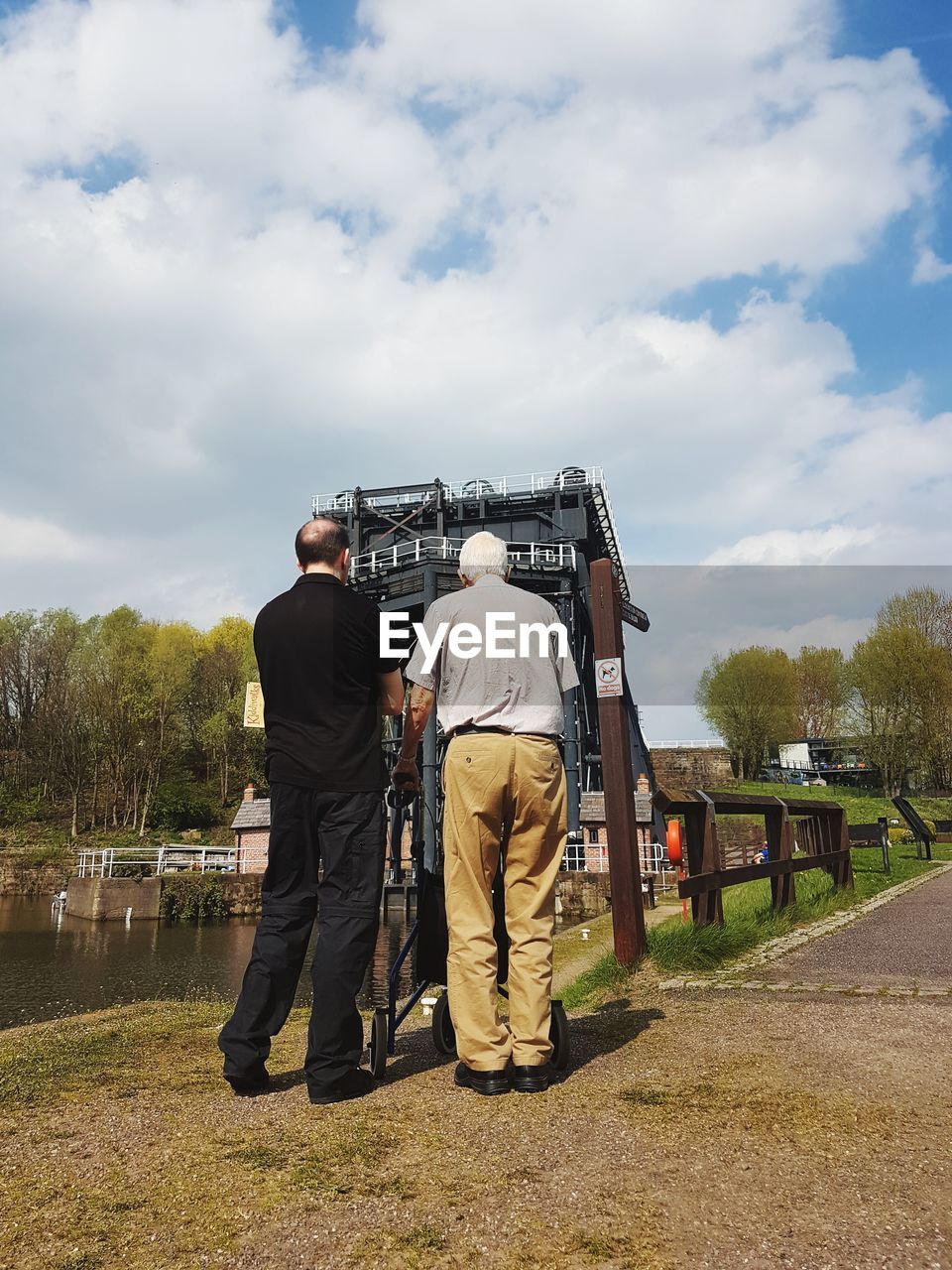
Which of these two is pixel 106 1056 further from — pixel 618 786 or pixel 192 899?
pixel 192 899

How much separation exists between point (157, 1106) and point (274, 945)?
0.55m

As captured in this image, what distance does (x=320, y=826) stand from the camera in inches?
112

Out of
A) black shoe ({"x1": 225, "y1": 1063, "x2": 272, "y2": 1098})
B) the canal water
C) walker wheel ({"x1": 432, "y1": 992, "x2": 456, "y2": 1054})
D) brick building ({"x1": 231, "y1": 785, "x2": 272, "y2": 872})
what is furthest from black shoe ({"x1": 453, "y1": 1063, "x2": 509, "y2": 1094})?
brick building ({"x1": 231, "y1": 785, "x2": 272, "y2": 872})

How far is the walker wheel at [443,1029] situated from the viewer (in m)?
3.23

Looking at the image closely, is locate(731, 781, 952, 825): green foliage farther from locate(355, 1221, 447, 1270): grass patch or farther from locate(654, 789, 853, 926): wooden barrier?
locate(355, 1221, 447, 1270): grass patch

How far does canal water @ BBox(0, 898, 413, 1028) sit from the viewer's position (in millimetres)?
11328

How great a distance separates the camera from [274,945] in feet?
9.12

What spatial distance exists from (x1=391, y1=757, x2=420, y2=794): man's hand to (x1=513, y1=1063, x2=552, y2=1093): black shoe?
3.56 ft

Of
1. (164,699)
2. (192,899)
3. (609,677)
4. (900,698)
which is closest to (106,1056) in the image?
(609,677)

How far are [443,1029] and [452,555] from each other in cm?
2695

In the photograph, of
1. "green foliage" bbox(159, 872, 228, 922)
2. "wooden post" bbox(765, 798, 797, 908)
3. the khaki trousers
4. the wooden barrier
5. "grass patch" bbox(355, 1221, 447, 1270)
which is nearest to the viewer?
"grass patch" bbox(355, 1221, 447, 1270)

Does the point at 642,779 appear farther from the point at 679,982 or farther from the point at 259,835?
the point at 679,982

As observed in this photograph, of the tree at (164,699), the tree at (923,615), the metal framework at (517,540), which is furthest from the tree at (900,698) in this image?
the tree at (164,699)

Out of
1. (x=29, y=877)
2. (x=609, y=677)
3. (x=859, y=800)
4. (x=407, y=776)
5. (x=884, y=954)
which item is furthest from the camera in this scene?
(x=859, y=800)
